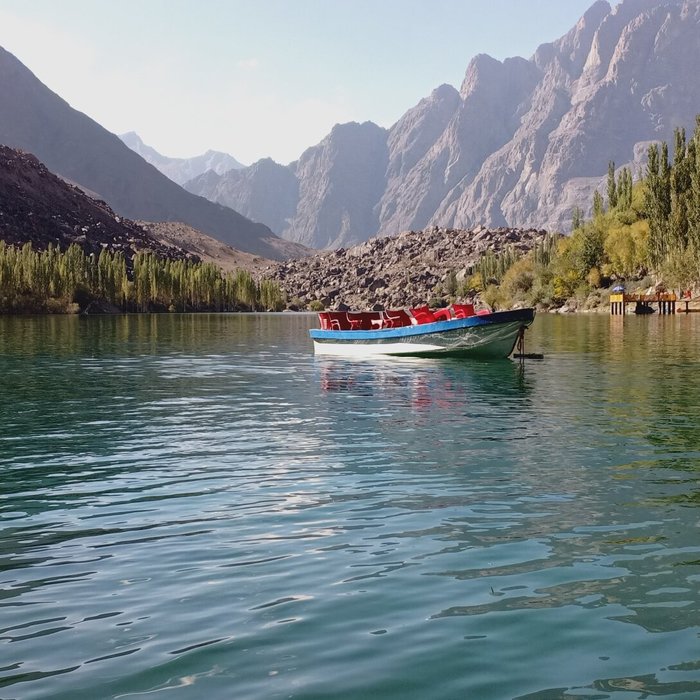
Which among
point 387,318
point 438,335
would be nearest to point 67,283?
point 387,318

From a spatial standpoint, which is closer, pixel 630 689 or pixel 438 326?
pixel 630 689

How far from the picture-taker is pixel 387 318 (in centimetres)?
5956

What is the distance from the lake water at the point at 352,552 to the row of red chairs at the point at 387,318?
932 inches

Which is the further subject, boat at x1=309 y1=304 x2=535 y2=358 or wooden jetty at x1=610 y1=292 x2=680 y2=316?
wooden jetty at x1=610 y1=292 x2=680 y2=316

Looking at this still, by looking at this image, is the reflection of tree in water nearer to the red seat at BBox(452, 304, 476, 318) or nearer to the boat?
the boat

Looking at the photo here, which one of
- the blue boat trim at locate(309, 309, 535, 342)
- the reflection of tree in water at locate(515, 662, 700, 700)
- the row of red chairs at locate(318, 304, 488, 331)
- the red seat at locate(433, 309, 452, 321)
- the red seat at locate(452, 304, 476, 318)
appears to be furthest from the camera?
the row of red chairs at locate(318, 304, 488, 331)

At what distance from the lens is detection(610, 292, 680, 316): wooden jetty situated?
136375 millimetres

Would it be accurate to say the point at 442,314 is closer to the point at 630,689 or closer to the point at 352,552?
the point at 352,552

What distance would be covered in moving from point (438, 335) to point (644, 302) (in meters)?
100

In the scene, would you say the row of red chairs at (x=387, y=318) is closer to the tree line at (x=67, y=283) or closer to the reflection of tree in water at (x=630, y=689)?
the reflection of tree in water at (x=630, y=689)

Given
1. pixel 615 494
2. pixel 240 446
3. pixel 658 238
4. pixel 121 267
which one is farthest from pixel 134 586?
pixel 121 267

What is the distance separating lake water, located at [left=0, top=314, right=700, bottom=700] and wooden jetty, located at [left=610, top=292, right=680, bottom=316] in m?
114

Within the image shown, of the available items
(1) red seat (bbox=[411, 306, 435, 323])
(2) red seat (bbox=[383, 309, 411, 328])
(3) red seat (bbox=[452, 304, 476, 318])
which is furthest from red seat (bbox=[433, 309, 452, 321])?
(2) red seat (bbox=[383, 309, 411, 328])

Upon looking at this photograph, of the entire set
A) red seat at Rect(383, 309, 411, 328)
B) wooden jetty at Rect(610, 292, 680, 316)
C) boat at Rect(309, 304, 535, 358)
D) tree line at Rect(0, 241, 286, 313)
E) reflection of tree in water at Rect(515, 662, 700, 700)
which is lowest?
reflection of tree in water at Rect(515, 662, 700, 700)
